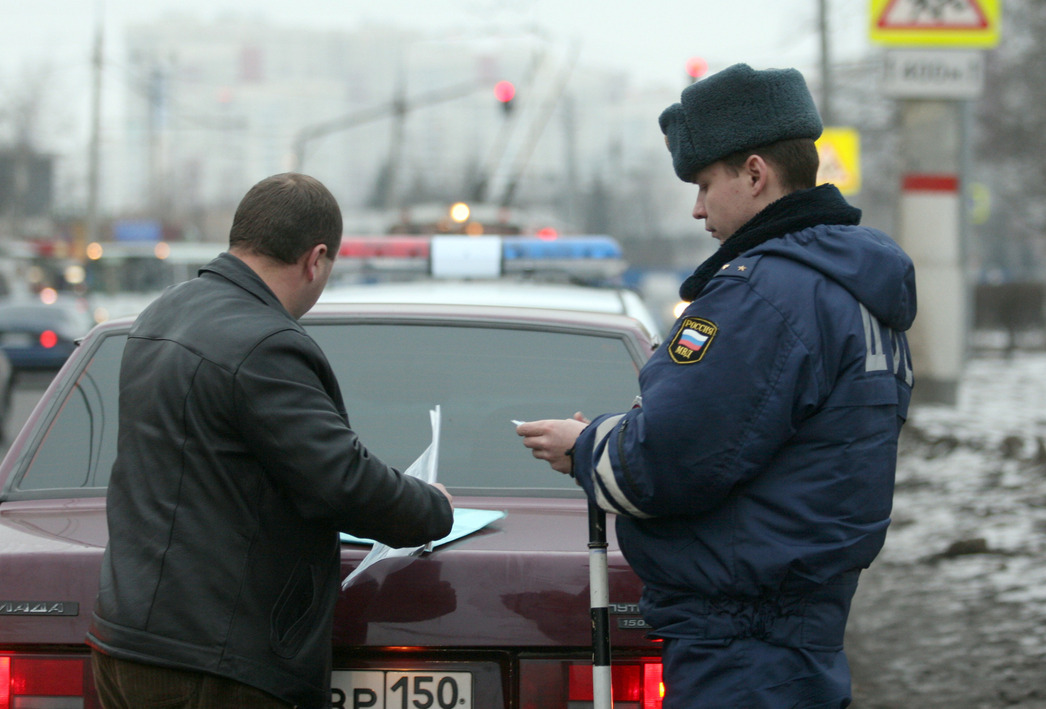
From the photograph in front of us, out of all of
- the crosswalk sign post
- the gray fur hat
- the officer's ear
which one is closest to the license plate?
the officer's ear

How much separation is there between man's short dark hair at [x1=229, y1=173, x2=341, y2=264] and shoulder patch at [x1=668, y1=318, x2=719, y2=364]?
2.26 ft

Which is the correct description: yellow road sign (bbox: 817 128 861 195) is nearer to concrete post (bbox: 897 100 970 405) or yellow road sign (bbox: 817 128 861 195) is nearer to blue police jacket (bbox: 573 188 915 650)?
concrete post (bbox: 897 100 970 405)

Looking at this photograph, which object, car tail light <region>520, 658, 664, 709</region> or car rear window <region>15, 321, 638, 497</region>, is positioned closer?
car tail light <region>520, 658, 664, 709</region>

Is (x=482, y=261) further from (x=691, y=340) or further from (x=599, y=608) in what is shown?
(x=691, y=340)

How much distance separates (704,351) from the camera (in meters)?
2.02

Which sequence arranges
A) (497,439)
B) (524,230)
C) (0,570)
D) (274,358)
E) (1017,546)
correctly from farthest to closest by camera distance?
1. (524,230)
2. (1017,546)
3. (497,439)
4. (0,570)
5. (274,358)

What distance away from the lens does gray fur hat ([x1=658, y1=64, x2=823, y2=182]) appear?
2.12 m

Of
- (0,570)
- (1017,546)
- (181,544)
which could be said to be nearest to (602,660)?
(181,544)

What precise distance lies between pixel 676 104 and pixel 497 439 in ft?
3.89

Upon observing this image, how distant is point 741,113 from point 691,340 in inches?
16.1

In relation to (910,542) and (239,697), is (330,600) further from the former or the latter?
(910,542)

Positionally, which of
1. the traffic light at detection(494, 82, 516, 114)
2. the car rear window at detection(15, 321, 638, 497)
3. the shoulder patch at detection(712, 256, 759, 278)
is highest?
the traffic light at detection(494, 82, 516, 114)

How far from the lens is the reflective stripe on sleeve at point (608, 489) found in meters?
2.09

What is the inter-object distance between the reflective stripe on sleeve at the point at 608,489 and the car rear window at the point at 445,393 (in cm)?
87
